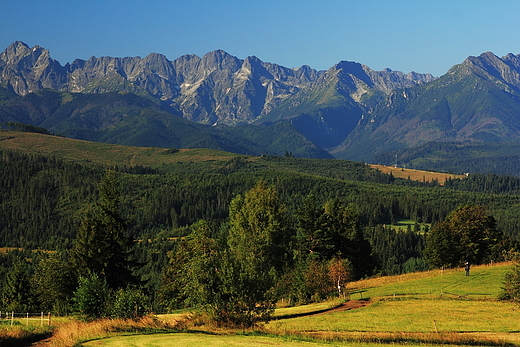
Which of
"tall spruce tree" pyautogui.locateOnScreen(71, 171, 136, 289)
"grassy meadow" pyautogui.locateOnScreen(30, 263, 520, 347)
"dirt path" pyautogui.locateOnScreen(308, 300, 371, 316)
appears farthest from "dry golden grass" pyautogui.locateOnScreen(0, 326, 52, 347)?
"dirt path" pyautogui.locateOnScreen(308, 300, 371, 316)

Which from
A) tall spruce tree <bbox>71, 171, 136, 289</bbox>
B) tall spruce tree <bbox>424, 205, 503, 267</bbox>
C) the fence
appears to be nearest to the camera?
the fence

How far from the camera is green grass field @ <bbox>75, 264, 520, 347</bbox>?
147 ft

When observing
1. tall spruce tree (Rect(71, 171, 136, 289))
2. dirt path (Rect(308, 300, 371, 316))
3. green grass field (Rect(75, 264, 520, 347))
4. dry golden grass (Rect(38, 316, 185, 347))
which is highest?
tall spruce tree (Rect(71, 171, 136, 289))

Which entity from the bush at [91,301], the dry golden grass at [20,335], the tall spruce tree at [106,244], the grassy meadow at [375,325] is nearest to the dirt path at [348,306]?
the grassy meadow at [375,325]

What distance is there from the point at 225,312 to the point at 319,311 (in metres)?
20.2

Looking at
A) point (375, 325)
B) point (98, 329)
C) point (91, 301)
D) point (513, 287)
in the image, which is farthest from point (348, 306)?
point (98, 329)

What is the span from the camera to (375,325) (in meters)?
57.5

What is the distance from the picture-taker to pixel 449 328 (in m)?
55.7

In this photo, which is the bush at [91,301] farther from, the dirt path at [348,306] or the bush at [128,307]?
A: the dirt path at [348,306]

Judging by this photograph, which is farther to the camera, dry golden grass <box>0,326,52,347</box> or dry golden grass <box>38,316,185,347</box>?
dry golden grass <box>0,326,52,347</box>

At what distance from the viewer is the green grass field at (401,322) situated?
4472 centimetres

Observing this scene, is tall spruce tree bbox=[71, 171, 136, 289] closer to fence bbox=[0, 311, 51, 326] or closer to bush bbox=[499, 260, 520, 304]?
fence bbox=[0, 311, 51, 326]

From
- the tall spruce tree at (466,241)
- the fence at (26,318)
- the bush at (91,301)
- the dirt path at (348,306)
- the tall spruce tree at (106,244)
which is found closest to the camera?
the bush at (91,301)

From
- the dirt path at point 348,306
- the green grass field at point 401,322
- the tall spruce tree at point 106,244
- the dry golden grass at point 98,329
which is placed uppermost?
the tall spruce tree at point 106,244
